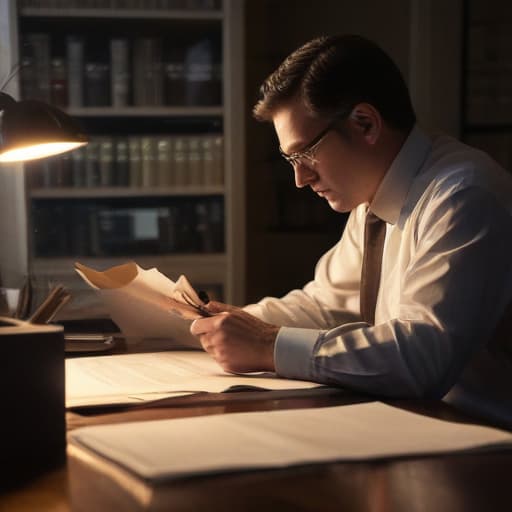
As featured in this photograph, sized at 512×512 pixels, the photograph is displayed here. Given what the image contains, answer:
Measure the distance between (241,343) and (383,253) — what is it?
0.48 meters

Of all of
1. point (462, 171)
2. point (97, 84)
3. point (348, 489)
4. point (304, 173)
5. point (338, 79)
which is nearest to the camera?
point (348, 489)

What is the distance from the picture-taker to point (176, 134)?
11.6 feet

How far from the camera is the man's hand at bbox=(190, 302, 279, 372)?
48.9 inches

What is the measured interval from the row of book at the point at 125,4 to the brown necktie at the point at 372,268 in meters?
2.05

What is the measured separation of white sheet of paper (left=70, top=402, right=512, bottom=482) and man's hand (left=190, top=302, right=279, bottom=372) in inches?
11.7

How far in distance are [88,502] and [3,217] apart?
2.84m

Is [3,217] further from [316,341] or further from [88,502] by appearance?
[88,502]

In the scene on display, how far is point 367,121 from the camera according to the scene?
5.24ft

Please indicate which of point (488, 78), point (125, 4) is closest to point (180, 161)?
point (125, 4)

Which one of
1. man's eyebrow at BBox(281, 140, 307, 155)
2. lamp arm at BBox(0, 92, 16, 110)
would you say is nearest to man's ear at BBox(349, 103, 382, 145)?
man's eyebrow at BBox(281, 140, 307, 155)

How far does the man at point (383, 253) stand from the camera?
3.89ft

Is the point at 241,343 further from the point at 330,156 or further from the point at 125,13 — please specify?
the point at 125,13

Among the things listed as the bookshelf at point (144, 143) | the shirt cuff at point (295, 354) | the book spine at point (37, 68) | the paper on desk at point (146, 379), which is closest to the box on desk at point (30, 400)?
the paper on desk at point (146, 379)

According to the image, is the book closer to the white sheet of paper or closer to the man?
the man
